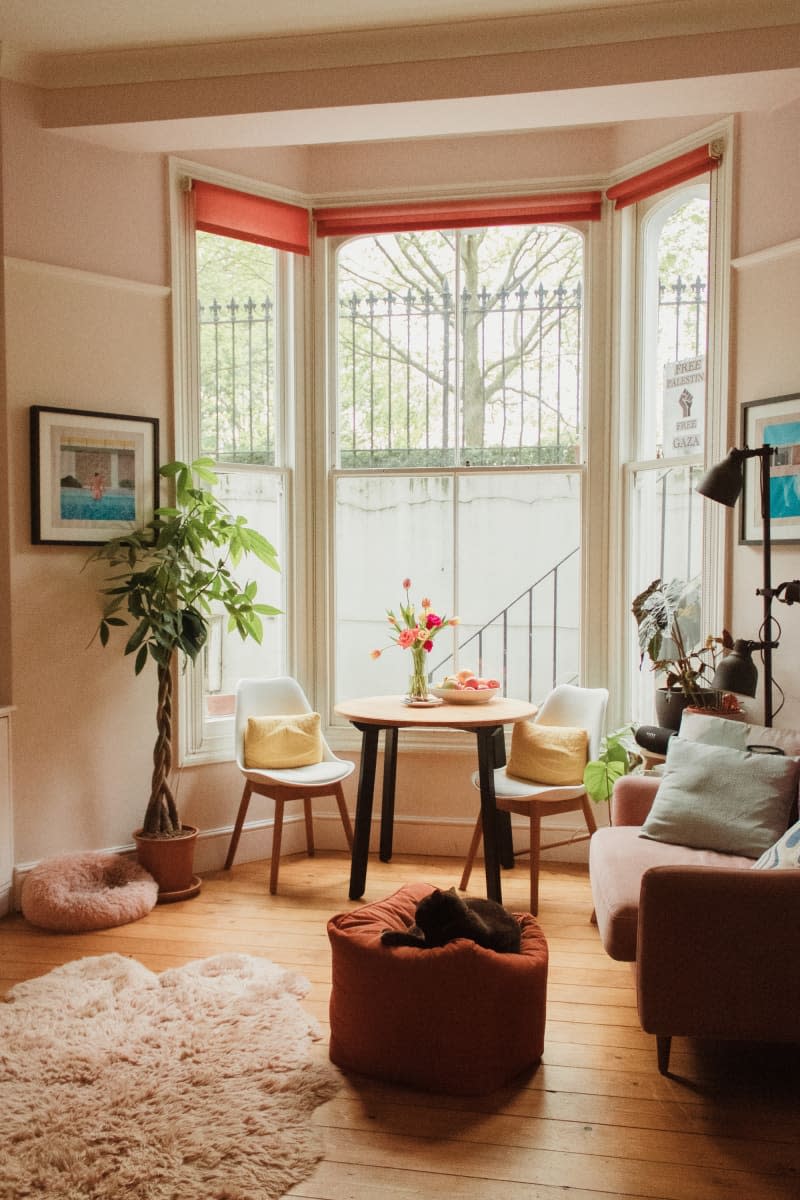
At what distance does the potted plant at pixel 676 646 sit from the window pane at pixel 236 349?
76.3 inches

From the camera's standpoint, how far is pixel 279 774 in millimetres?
4289

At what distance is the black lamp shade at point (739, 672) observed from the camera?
3588mm

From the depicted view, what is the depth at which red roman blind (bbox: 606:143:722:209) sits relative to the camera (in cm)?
410

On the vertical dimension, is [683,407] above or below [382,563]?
above

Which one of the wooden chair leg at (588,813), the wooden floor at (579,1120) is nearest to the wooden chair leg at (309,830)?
the wooden floor at (579,1120)

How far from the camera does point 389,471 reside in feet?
16.0

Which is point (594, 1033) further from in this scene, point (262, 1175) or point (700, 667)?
point (700, 667)

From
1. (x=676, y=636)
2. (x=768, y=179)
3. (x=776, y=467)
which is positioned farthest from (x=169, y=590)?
(x=768, y=179)

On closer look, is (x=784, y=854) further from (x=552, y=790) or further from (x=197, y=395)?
(x=197, y=395)

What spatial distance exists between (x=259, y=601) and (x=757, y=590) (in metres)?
2.28

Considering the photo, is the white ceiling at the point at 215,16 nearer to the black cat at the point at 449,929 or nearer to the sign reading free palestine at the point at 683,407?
the sign reading free palestine at the point at 683,407

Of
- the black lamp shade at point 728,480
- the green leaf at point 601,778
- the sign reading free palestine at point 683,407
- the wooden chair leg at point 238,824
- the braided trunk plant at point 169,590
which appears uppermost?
the sign reading free palestine at point 683,407

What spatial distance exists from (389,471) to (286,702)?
1.22m

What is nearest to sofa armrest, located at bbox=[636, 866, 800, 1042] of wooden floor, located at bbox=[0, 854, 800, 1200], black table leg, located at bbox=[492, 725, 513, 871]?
wooden floor, located at bbox=[0, 854, 800, 1200]
